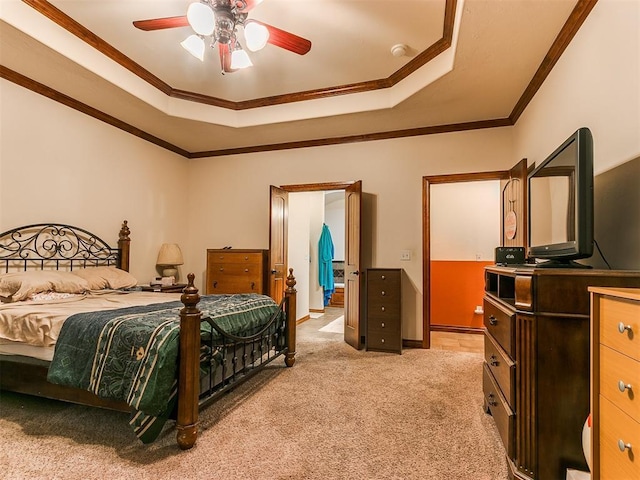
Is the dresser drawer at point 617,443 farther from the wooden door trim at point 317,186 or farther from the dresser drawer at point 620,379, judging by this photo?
the wooden door trim at point 317,186

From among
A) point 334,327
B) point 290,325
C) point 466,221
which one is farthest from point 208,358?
point 466,221

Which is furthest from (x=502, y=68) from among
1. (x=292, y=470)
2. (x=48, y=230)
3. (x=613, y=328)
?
(x=48, y=230)

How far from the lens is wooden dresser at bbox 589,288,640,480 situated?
0.96 metres

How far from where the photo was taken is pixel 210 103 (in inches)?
159

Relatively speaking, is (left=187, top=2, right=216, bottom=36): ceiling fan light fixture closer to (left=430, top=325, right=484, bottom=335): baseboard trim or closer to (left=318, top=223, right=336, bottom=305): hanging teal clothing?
(left=430, top=325, right=484, bottom=335): baseboard trim

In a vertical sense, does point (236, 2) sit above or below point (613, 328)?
above

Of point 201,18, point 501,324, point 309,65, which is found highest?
point 309,65

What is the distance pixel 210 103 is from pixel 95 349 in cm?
304

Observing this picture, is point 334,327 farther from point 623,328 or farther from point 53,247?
point 623,328

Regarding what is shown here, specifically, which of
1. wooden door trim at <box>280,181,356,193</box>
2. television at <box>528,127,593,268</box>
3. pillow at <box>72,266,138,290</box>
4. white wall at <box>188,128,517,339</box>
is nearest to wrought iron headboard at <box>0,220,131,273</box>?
pillow at <box>72,266,138,290</box>

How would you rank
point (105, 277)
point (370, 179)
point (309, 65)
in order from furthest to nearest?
1. point (370, 179)
2. point (105, 277)
3. point (309, 65)

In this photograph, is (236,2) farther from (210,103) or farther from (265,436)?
(265,436)

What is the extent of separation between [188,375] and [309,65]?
2.82m

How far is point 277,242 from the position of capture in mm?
4652
